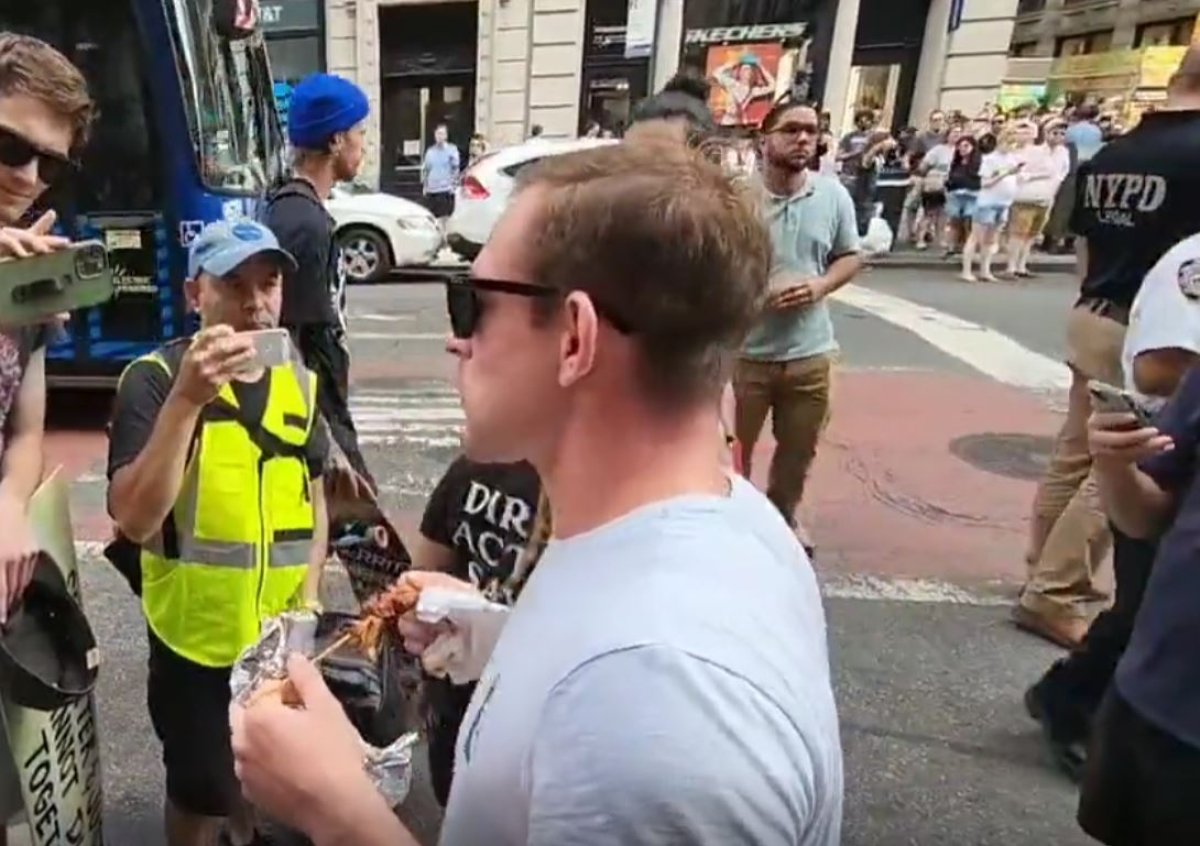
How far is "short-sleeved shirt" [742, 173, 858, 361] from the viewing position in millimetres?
4086

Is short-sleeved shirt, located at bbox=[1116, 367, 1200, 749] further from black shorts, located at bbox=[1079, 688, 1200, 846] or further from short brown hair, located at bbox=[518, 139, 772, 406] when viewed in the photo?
short brown hair, located at bbox=[518, 139, 772, 406]

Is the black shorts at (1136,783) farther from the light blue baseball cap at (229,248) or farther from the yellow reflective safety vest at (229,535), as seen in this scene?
the light blue baseball cap at (229,248)

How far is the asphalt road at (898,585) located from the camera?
3035mm

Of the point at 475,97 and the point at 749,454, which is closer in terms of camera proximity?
the point at 749,454

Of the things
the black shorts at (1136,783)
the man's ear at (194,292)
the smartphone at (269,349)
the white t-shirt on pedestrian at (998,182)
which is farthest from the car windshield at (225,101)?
the white t-shirt on pedestrian at (998,182)

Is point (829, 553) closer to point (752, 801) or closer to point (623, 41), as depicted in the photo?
point (752, 801)

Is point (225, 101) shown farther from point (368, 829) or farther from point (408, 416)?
point (368, 829)

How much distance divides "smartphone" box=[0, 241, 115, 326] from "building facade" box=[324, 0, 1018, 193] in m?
17.6

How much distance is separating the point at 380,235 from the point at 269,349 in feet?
36.1

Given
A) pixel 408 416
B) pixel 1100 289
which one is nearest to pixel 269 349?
pixel 1100 289

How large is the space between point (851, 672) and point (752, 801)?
318 cm

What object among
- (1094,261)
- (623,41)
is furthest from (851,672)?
(623,41)

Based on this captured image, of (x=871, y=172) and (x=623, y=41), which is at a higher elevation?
(x=623, y=41)

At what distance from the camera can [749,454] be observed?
4.40 m
